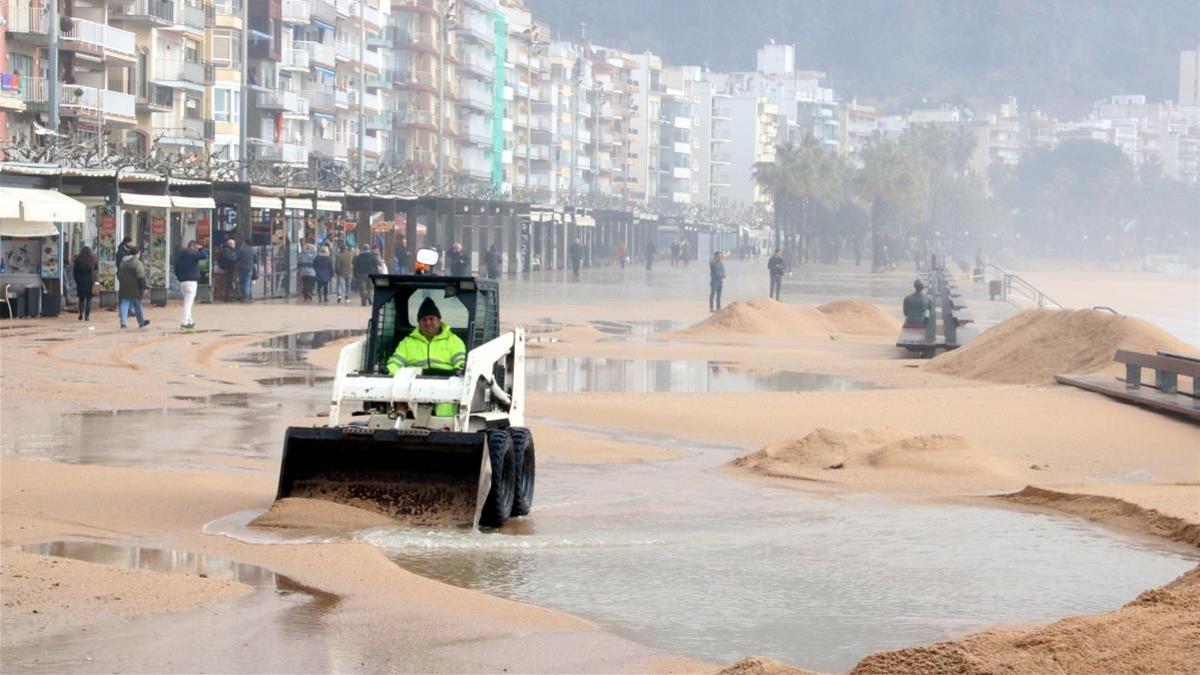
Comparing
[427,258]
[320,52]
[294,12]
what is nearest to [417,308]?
[427,258]

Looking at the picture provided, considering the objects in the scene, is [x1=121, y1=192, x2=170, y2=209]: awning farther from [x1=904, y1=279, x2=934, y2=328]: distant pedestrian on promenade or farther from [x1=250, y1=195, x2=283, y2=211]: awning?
[x1=904, y1=279, x2=934, y2=328]: distant pedestrian on promenade

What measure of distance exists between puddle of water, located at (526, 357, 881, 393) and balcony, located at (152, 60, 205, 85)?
194 ft

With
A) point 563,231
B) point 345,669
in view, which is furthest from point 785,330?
point 563,231

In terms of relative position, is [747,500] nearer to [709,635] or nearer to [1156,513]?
[1156,513]

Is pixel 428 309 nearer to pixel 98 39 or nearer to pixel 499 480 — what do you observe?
pixel 499 480

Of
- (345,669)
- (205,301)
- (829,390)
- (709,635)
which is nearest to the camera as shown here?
(345,669)

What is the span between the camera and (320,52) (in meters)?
108

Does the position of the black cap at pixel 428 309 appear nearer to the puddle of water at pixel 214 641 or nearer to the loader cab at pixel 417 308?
the loader cab at pixel 417 308

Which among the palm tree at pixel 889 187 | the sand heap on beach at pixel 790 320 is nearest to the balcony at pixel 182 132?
the sand heap on beach at pixel 790 320

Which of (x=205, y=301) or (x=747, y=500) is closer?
(x=747, y=500)

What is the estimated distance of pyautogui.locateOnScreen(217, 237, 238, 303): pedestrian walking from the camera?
45.5 metres

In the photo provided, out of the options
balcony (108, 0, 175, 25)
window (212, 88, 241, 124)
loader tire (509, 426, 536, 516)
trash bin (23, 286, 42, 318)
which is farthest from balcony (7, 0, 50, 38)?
loader tire (509, 426, 536, 516)

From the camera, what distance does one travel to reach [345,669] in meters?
8.77

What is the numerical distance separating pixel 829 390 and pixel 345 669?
17.2m
